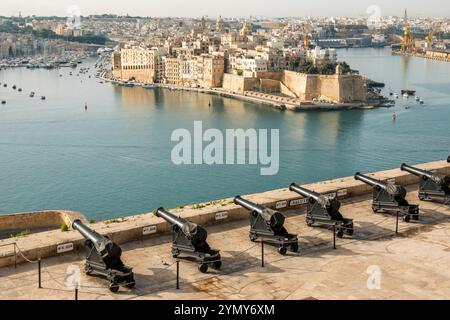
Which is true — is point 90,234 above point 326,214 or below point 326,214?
above

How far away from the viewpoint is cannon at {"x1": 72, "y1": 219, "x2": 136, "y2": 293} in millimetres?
3381

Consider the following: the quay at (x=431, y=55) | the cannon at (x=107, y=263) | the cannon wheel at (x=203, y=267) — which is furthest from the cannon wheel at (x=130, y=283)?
the quay at (x=431, y=55)

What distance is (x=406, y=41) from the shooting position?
7075 cm

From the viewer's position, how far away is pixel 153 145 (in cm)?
2097

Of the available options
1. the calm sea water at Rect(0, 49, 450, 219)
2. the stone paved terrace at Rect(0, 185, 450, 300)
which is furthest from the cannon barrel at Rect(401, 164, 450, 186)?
the calm sea water at Rect(0, 49, 450, 219)

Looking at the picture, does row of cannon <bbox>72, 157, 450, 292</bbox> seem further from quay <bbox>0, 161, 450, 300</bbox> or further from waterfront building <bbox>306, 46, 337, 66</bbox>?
waterfront building <bbox>306, 46, 337, 66</bbox>

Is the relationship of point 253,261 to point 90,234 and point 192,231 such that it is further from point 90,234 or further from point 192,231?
point 90,234

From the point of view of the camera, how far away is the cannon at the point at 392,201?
15.7 feet

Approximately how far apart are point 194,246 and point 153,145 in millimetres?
17421

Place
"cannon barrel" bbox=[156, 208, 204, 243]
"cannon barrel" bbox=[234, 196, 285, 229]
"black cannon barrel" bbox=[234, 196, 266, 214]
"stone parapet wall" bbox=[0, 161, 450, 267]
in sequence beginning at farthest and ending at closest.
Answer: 1. "black cannon barrel" bbox=[234, 196, 266, 214]
2. "cannon barrel" bbox=[234, 196, 285, 229]
3. "stone parapet wall" bbox=[0, 161, 450, 267]
4. "cannon barrel" bbox=[156, 208, 204, 243]

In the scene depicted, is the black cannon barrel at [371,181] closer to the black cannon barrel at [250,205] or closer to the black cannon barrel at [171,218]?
the black cannon barrel at [250,205]

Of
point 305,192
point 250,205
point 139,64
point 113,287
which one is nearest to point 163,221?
point 250,205
